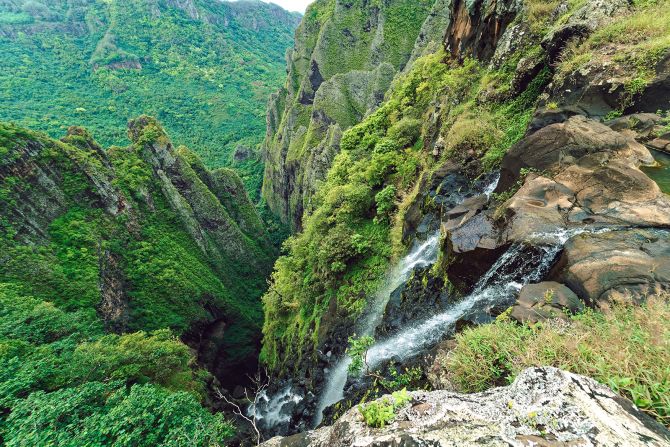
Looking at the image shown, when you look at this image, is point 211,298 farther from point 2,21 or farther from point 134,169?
point 2,21

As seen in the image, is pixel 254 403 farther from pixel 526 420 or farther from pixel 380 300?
pixel 526 420

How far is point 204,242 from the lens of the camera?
43438 mm

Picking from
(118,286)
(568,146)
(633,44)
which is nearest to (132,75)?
(118,286)

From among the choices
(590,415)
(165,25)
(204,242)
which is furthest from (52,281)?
(165,25)

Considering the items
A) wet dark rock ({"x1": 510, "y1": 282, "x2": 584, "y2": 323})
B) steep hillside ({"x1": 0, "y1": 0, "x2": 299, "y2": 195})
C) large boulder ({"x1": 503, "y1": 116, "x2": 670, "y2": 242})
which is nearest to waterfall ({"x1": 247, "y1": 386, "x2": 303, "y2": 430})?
wet dark rock ({"x1": 510, "y1": 282, "x2": 584, "y2": 323})

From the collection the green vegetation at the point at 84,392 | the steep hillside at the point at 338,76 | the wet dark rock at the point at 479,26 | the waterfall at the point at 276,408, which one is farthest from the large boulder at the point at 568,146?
the steep hillside at the point at 338,76

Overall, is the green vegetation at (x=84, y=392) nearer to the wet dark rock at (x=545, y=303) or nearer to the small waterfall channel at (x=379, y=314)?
the small waterfall channel at (x=379, y=314)

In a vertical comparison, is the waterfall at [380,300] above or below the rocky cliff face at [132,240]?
above

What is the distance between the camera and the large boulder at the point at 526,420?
305 cm

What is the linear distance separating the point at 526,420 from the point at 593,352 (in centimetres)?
149

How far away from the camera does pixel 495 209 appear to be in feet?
30.5

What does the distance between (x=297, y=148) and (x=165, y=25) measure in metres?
155

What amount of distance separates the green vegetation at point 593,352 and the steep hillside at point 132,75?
94.1m

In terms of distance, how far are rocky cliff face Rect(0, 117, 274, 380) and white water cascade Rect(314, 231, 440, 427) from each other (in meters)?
22.3
